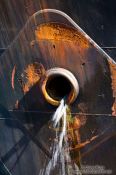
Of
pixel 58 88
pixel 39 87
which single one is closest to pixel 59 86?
pixel 58 88

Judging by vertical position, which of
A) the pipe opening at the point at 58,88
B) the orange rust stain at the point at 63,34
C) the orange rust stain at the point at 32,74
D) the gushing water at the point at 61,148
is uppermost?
the orange rust stain at the point at 63,34

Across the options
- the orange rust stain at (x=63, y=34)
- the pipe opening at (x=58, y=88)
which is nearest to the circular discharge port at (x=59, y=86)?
the pipe opening at (x=58, y=88)

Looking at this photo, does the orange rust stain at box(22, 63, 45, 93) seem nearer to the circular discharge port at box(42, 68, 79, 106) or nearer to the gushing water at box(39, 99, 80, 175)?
the circular discharge port at box(42, 68, 79, 106)

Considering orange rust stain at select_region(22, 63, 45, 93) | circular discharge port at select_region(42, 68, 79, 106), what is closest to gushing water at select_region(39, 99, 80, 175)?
circular discharge port at select_region(42, 68, 79, 106)

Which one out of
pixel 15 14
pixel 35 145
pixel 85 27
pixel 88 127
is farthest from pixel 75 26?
pixel 35 145

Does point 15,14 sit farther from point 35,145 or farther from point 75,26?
point 35,145

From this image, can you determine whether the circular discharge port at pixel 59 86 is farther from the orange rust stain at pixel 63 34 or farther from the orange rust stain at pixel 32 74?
the orange rust stain at pixel 63 34
